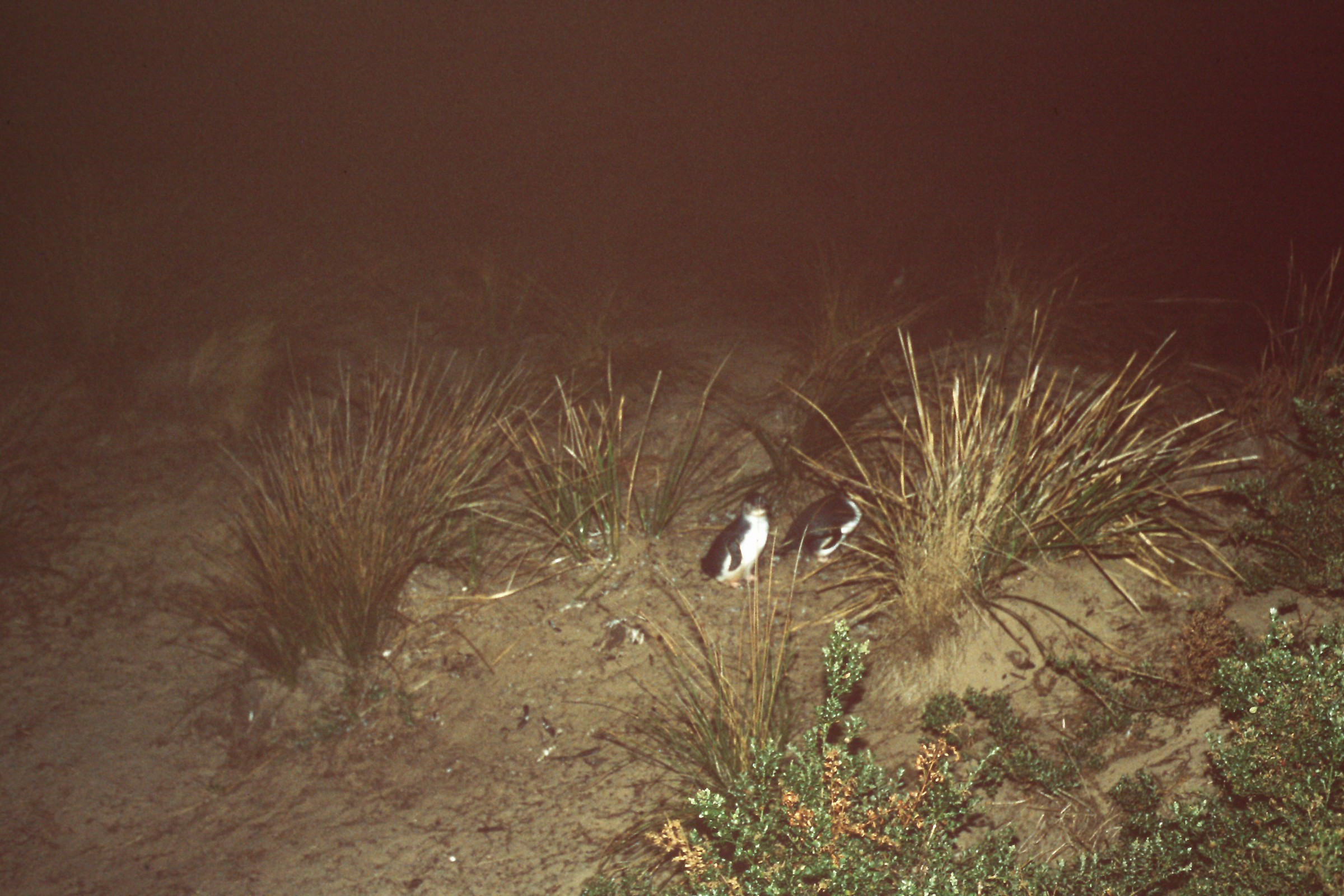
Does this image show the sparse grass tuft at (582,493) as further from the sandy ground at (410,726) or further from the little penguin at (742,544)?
the little penguin at (742,544)

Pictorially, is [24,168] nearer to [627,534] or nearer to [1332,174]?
[627,534]

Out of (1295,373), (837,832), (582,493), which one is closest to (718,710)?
(837,832)

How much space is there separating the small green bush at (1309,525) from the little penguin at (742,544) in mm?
1452

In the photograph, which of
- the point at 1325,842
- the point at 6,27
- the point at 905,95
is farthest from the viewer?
the point at 905,95

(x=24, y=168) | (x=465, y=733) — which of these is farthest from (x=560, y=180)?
(x=465, y=733)

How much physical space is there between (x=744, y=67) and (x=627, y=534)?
6.92 m

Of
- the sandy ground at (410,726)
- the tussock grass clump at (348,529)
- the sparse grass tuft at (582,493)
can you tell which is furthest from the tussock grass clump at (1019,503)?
the tussock grass clump at (348,529)

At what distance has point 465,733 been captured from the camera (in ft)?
10.1

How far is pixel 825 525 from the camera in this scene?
3.27 metres

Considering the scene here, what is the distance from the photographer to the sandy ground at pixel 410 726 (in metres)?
→ 2.51

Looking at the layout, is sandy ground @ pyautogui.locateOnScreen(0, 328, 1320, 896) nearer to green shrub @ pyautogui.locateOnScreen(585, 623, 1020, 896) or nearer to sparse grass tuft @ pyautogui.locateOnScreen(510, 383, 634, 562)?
sparse grass tuft @ pyautogui.locateOnScreen(510, 383, 634, 562)

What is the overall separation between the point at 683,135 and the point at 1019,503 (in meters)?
7.08

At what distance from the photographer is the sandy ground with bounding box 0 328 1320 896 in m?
2.51

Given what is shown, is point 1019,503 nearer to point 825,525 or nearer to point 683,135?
point 825,525
